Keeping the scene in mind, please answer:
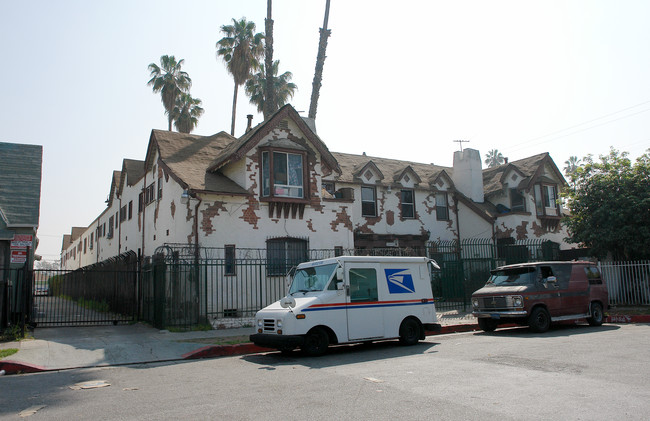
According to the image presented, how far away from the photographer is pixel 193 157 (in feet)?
67.6

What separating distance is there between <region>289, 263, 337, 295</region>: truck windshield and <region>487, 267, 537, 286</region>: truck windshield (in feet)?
20.0

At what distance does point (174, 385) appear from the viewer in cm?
793

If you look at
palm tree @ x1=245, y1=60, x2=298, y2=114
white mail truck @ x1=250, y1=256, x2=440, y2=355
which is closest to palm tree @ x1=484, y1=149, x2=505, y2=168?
palm tree @ x1=245, y1=60, x2=298, y2=114

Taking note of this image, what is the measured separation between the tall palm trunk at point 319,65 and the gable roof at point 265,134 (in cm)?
771

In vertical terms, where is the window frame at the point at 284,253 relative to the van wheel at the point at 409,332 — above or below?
above

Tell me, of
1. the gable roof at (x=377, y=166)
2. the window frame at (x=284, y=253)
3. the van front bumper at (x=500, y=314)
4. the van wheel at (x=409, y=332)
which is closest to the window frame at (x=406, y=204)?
the gable roof at (x=377, y=166)

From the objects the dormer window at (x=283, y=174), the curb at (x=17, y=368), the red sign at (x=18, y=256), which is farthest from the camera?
the dormer window at (x=283, y=174)

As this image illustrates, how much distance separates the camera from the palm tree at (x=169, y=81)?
40156mm

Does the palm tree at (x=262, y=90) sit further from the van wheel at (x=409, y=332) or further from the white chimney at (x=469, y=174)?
the van wheel at (x=409, y=332)

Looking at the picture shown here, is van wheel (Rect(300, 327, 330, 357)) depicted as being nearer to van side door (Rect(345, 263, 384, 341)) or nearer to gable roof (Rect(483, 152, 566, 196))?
van side door (Rect(345, 263, 384, 341))

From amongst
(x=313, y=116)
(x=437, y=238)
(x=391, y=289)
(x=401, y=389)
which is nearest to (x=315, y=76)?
(x=313, y=116)

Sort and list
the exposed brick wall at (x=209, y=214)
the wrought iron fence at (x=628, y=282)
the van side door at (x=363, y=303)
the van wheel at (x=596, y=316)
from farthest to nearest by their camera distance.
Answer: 1. the wrought iron fence at (x=628, y=282)
2. the exposed brick wall at (x=209, y=214)
3. the van wheel at (x=596, y=316)
4. the van side door at (x=363, y=303)

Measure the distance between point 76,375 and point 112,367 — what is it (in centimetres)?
96

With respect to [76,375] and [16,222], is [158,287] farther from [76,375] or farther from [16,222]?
[76,375]
